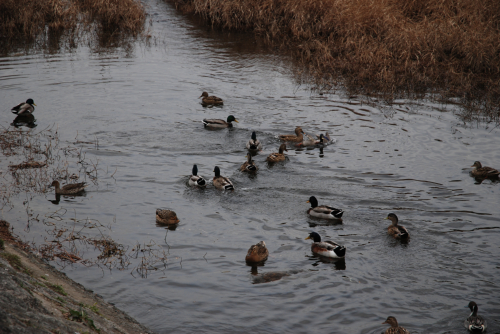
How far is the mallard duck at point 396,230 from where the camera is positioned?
10.1 m

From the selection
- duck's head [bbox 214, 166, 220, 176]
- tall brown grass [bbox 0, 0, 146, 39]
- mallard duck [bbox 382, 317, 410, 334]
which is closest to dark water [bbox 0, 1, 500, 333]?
mallard duck [bbox 382, 317, 410, 334]

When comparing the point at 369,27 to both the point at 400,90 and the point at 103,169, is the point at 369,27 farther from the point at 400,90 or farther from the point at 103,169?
the point at 103,169

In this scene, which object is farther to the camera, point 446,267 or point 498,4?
point 498,4

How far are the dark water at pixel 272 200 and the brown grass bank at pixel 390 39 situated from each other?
2.25 m

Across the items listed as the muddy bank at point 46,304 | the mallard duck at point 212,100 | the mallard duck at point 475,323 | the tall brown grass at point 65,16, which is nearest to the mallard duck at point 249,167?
the mallard duck at point 212,100

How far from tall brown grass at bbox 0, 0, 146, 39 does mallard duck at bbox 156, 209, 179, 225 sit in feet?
65.2

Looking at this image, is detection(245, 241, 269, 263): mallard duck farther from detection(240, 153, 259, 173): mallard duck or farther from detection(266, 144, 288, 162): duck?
detection(266, 144, 288, 162): duck

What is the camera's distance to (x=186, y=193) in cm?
1238

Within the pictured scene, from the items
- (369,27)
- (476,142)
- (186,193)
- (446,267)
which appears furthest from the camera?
(369,27)

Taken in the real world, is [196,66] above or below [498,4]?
below

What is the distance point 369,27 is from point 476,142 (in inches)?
389

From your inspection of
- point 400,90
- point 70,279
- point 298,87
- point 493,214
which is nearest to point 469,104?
point 400,90

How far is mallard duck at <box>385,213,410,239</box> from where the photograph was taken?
33.1 feet

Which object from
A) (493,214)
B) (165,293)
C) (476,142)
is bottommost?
(165,293)
